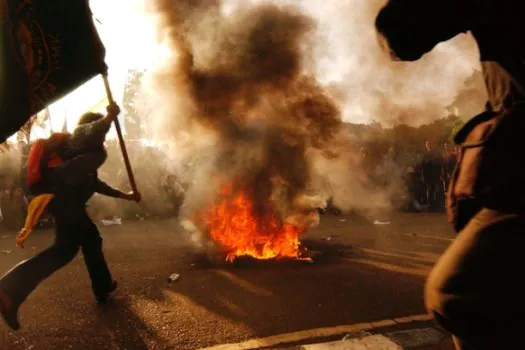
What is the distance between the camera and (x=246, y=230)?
6582 millimetres

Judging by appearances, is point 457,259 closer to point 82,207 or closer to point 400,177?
point 82,207

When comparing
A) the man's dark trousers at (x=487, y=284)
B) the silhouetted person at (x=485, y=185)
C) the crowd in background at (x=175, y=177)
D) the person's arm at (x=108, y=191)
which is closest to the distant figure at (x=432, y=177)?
the crowd in background at (x=175, y=177)

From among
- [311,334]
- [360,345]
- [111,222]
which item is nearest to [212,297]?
[311,334]

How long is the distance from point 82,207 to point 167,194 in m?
8.92

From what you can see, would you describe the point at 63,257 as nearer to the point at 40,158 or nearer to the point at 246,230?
the point at 40,158

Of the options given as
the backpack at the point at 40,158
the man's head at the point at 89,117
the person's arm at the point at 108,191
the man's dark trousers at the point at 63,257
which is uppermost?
the man's head at the point at 89,117

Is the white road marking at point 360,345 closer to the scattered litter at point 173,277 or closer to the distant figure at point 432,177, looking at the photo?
the scattered litter at point 173,277

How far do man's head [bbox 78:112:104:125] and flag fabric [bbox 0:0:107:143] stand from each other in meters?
0.60

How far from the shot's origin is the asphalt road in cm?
361

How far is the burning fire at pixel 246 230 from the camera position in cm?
653

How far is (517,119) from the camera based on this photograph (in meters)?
1.36

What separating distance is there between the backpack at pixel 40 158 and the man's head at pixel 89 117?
371mm

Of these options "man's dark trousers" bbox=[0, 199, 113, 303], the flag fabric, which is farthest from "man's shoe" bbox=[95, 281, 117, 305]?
the flag fabric

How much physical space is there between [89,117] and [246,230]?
301 centimetres
